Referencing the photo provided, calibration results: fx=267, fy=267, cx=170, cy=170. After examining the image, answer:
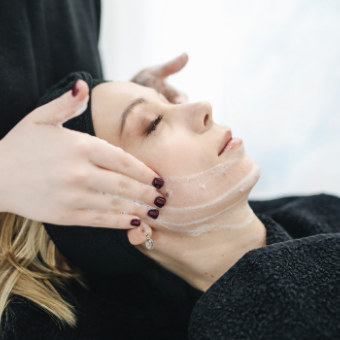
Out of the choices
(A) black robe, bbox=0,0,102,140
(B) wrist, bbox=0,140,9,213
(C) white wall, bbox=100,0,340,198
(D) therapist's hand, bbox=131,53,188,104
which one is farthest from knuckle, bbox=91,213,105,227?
(C) white wall, bbox=100,0,340,198

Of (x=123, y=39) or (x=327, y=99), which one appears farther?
(x=123, y=39)

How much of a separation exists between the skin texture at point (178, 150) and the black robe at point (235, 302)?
0.12m

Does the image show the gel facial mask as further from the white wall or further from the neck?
the white wall

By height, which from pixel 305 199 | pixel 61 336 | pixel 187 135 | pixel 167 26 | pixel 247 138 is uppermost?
pixel 167 26

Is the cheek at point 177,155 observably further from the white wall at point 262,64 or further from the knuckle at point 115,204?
the white wall at point 262,64

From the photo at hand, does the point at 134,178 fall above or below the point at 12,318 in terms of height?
above

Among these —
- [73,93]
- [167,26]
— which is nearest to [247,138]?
[167,26]

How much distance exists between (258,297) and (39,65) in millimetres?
1160

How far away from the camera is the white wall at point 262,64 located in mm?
1485

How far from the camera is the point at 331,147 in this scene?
1.62 meters

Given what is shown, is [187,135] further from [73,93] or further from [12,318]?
[12,318]

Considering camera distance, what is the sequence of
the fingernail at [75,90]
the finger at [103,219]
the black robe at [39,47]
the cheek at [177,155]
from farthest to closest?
the black robe at [39,47], the cheek at [177,155], the finger at [103,219], the fingernail at [75,90]

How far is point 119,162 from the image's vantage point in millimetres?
651

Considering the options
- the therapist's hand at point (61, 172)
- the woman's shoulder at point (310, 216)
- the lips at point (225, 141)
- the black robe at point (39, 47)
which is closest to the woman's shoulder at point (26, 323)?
the therapist's hand at point (61, 172)
